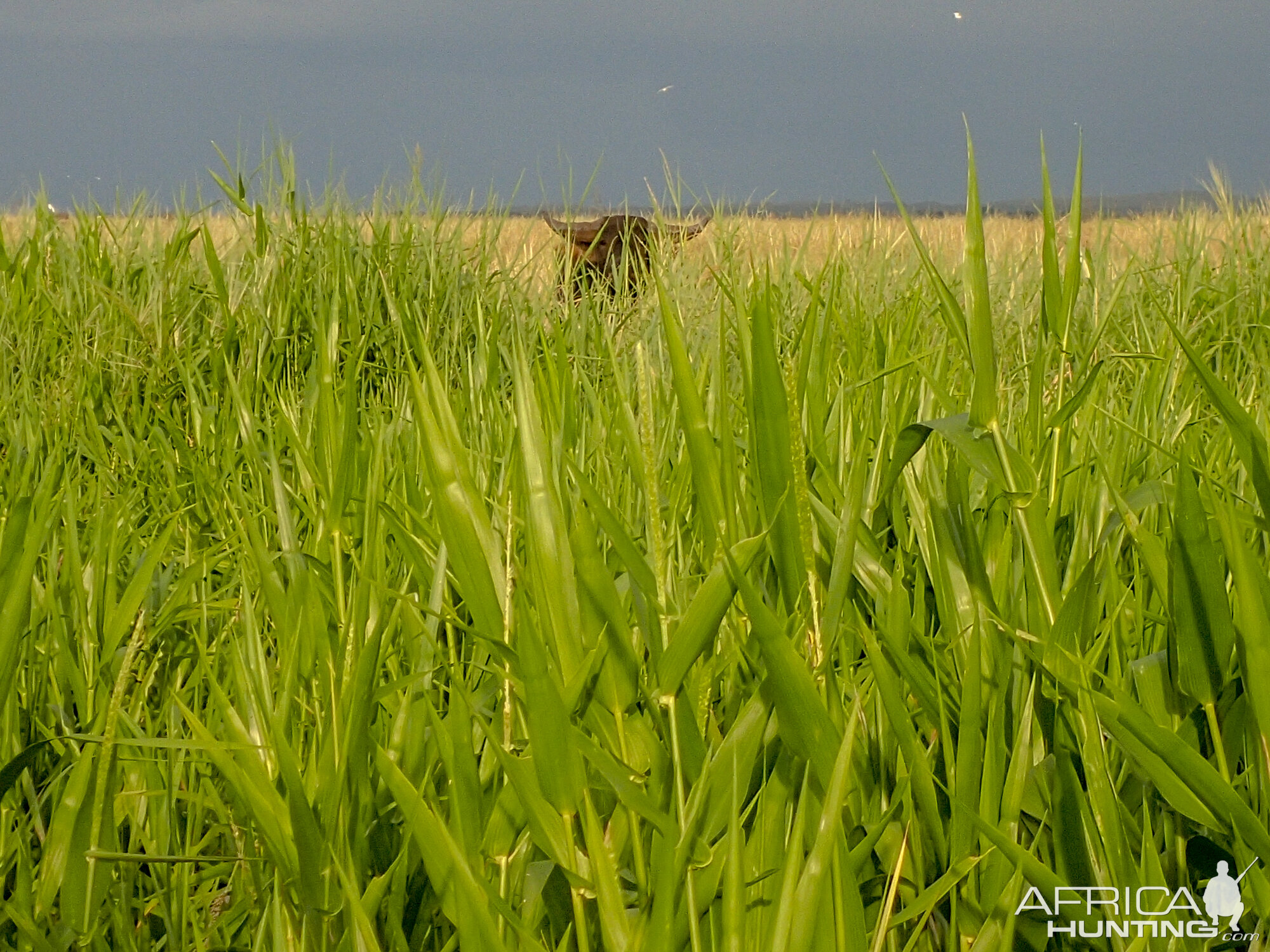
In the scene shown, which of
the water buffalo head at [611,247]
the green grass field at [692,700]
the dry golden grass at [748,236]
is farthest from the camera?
the water buffalo head at [611,247]

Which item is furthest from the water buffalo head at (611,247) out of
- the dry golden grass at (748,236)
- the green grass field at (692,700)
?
the green grass field at (692,700)

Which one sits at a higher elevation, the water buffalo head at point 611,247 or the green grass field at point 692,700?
the water buffalo head at point 611,247

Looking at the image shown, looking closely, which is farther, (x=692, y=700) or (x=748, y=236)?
(x=748, y=236)

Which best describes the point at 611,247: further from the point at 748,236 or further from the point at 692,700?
the point at 692,700

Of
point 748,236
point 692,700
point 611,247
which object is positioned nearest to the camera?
point 692,700

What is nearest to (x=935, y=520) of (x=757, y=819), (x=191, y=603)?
(x=757, y=819)

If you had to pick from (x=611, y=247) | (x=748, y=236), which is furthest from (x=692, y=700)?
(x=611, y=247)

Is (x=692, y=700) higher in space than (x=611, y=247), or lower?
lower

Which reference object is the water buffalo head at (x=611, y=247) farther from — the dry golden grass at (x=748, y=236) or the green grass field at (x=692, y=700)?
the green grass field at (x=692, y=700)

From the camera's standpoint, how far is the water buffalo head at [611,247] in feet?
9.99

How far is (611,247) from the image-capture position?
4.02 meters

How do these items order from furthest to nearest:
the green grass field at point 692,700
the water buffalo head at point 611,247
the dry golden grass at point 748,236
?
the water buffalo head at point 611,247
the dry golden grass at point 748,236
the green grass field at point 692,700

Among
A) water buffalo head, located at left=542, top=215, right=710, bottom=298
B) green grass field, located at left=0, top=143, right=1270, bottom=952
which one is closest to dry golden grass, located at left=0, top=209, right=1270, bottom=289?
water buffalo head, located at left=542, top=215, right=710, bottom=298

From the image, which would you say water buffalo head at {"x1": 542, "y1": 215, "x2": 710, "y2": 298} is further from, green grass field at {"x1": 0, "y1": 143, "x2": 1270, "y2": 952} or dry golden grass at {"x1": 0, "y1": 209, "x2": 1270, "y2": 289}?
green grass field at {"x1": 0, "y1": 143, "x2": 1270, "y2": 952}
